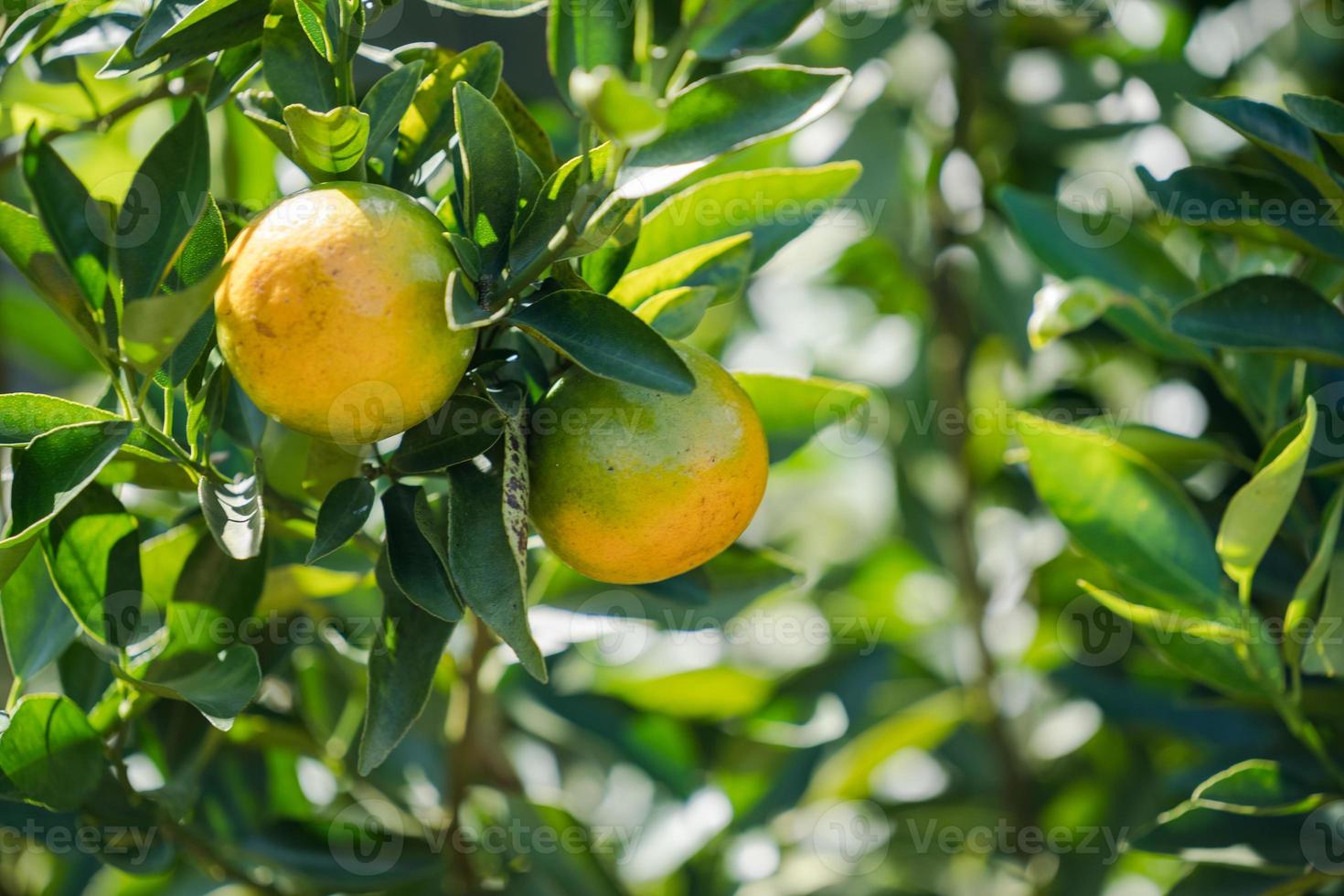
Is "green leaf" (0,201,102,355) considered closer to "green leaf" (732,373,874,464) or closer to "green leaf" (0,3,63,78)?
"green leaf" (0,3,63,78)

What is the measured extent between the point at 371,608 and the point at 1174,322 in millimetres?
749

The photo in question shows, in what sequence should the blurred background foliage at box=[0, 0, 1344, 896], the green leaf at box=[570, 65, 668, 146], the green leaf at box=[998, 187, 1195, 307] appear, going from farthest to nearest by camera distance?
the blurred background foliage at box=[0, 0, 1344, 896]
the green leaf at box=[998, 187, 1195, 307]
the green leaf at box=[570, 65, 668, 146]

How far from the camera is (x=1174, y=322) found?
34.3 inches

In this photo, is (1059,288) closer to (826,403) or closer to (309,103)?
(826,403)

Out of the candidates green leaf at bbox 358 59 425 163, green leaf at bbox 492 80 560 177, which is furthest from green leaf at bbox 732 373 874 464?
green leaf at bbox 358 59 425 163

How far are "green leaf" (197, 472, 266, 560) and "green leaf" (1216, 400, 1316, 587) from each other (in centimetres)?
63

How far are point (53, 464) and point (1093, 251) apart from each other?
33.9 inches

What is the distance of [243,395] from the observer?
2.88 feet

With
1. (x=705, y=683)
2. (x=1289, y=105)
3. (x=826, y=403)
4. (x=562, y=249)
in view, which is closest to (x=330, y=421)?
(x=562, y=249)

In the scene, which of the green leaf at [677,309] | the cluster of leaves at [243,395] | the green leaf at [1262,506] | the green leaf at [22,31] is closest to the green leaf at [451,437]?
the cluster of leaves at [243,395]

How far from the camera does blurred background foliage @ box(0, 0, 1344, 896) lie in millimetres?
1228

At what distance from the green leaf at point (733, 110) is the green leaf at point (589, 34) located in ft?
0.34

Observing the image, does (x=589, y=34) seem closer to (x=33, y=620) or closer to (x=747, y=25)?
(x=747, y=25)

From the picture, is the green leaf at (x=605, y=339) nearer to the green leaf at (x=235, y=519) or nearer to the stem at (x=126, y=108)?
the green leaf at (x=235, y=519)
